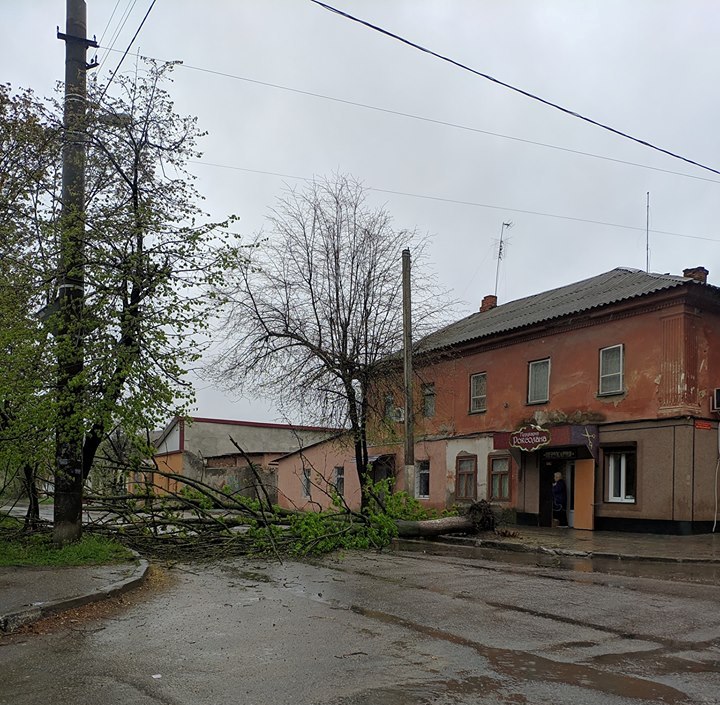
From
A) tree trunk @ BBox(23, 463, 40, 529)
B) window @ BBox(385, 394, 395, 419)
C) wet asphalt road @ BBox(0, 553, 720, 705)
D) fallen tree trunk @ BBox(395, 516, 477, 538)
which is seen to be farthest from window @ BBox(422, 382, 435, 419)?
Result: wet asphalt road @ BBox(0, 553, 720, 705)

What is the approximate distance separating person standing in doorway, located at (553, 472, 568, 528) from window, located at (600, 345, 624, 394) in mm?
2862

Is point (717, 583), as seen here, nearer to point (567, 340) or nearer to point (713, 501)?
point (713, 501)

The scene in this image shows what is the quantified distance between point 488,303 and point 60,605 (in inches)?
1154

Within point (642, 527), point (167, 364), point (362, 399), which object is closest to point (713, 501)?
point (642, 527)

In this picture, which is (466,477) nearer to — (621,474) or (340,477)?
(621,474)

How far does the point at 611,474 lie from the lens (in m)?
21.3

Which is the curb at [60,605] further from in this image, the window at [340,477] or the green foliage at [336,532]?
the window at [340,477]

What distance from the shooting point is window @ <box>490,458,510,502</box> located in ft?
83.0

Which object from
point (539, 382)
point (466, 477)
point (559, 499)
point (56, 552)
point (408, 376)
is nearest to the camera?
point (56, 552)

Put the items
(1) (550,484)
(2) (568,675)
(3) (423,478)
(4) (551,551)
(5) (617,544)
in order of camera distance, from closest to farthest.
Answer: (2) (568,675), (4) (551,551), (5) (617,544), (1) (550,484), (3) (423,478)

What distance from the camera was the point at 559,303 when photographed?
87.7 feet

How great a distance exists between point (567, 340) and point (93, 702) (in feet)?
66.4

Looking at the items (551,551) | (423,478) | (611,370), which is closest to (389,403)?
(423,478)

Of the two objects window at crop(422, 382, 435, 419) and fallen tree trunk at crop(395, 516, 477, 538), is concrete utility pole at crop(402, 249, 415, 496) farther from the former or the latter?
window at crop(422, 382, 435, 419)
